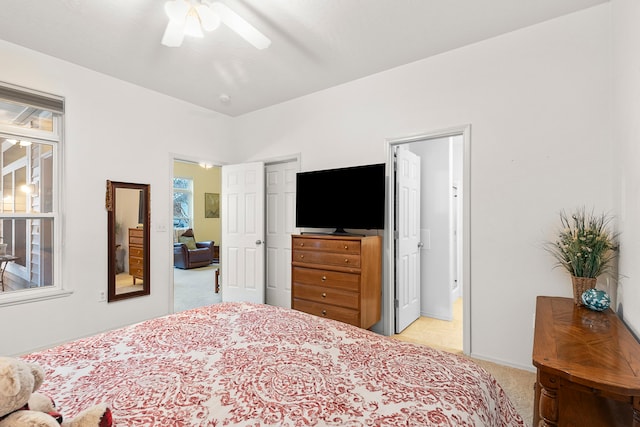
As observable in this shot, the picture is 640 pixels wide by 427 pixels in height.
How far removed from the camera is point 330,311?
3076 mm

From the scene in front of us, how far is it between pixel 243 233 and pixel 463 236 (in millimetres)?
2768

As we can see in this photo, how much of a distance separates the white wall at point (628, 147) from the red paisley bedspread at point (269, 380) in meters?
0.96

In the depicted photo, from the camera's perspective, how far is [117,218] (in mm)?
3373

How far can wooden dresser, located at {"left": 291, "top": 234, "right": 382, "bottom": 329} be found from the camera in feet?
9.55

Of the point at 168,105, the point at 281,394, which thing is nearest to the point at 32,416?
the point at 281,394

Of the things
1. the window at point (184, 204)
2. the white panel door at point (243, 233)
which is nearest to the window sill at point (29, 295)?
the white panel door at point (243, 233)

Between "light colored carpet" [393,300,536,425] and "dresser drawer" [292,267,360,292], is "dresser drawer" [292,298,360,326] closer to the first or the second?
"dresser drawer" [292,267,360,292]

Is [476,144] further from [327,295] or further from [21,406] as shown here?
[21,406]

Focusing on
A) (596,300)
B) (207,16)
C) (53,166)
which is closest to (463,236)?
(596,300)

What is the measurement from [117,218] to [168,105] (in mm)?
1519

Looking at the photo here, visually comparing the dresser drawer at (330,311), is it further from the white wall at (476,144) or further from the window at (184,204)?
the window at (184,204)

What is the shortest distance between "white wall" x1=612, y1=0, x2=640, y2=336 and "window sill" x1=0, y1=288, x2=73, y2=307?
426 cm

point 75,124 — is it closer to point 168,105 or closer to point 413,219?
point 168,105

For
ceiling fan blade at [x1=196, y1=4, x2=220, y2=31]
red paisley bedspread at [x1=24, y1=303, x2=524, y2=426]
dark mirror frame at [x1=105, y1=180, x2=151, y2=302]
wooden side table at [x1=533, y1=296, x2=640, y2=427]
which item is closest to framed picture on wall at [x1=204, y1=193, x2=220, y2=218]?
dark mirror frame at [x1=105, y1=180, x2=151, y2=302]
